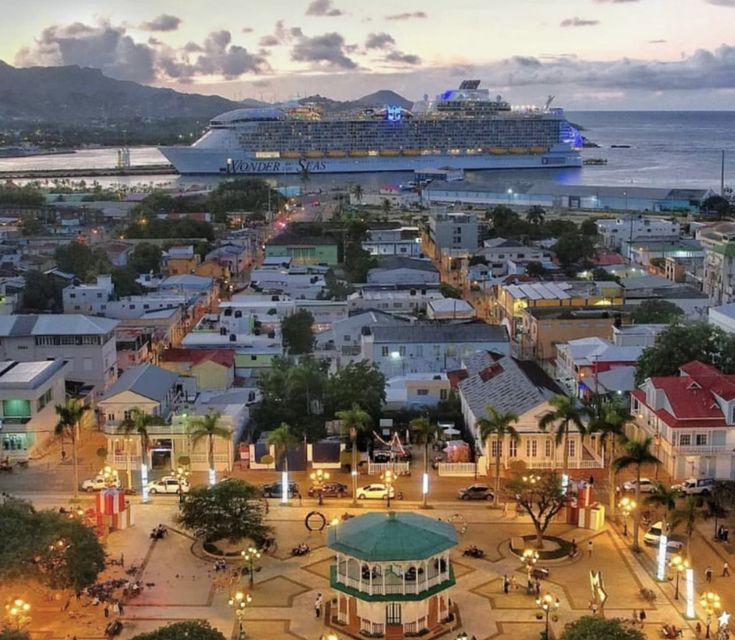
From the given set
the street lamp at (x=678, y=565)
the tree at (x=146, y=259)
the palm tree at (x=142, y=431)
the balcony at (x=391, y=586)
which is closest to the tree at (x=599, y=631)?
the balcony at (x=391, y=586)

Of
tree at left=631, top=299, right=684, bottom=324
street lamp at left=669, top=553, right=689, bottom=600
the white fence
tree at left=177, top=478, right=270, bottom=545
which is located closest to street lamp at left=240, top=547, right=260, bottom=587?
tree at left=177, top=478, right=270, bottom=545

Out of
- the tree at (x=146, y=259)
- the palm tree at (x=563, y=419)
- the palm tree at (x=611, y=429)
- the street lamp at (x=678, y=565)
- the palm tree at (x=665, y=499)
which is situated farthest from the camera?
the tree at (x=146, y=259)

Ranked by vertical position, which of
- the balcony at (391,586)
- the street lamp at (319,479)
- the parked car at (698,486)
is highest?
the balcony at (391,586)

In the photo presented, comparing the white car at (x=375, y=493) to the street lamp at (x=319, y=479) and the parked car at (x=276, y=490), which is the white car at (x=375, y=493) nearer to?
the street lamp at (x=319, y=479)

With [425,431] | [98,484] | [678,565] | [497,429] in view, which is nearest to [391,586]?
[678,565]

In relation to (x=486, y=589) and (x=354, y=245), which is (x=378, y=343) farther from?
(x=354, y=245)

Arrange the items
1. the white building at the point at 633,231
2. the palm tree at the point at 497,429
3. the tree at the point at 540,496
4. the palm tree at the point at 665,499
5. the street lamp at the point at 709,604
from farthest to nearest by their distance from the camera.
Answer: the white building at the point at 633,231 < the palm tree at the point at 497,429 < the tree at the point at 540,496 < the palm tree at the point at 665,499 < the street lamp at the point at 709,604
